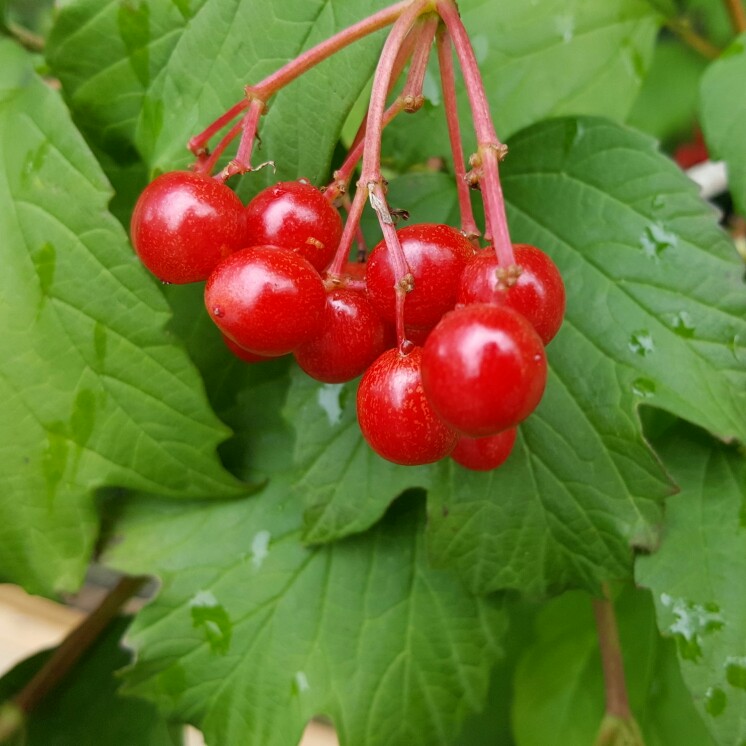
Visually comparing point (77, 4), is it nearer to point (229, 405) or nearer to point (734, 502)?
point (229, 405)

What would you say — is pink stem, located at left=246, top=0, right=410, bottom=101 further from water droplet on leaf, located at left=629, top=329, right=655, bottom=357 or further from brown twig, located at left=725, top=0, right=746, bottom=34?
A: brown twig, located at left=725, top=0, right=746, bottom=34

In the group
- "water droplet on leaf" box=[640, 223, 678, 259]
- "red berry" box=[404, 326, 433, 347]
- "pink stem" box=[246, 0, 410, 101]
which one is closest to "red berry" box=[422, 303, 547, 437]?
"red berry" box=[404, 326, 433, 347]

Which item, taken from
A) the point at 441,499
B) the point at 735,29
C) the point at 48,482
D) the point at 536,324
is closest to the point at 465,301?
the point at 536,324

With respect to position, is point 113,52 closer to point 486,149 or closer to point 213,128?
point 213,128

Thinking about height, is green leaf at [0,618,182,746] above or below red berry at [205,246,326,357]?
below

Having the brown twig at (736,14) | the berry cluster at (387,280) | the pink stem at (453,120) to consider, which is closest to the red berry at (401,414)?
the berry cluster at (387,280)

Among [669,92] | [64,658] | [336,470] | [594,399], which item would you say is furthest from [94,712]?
[669,92]
